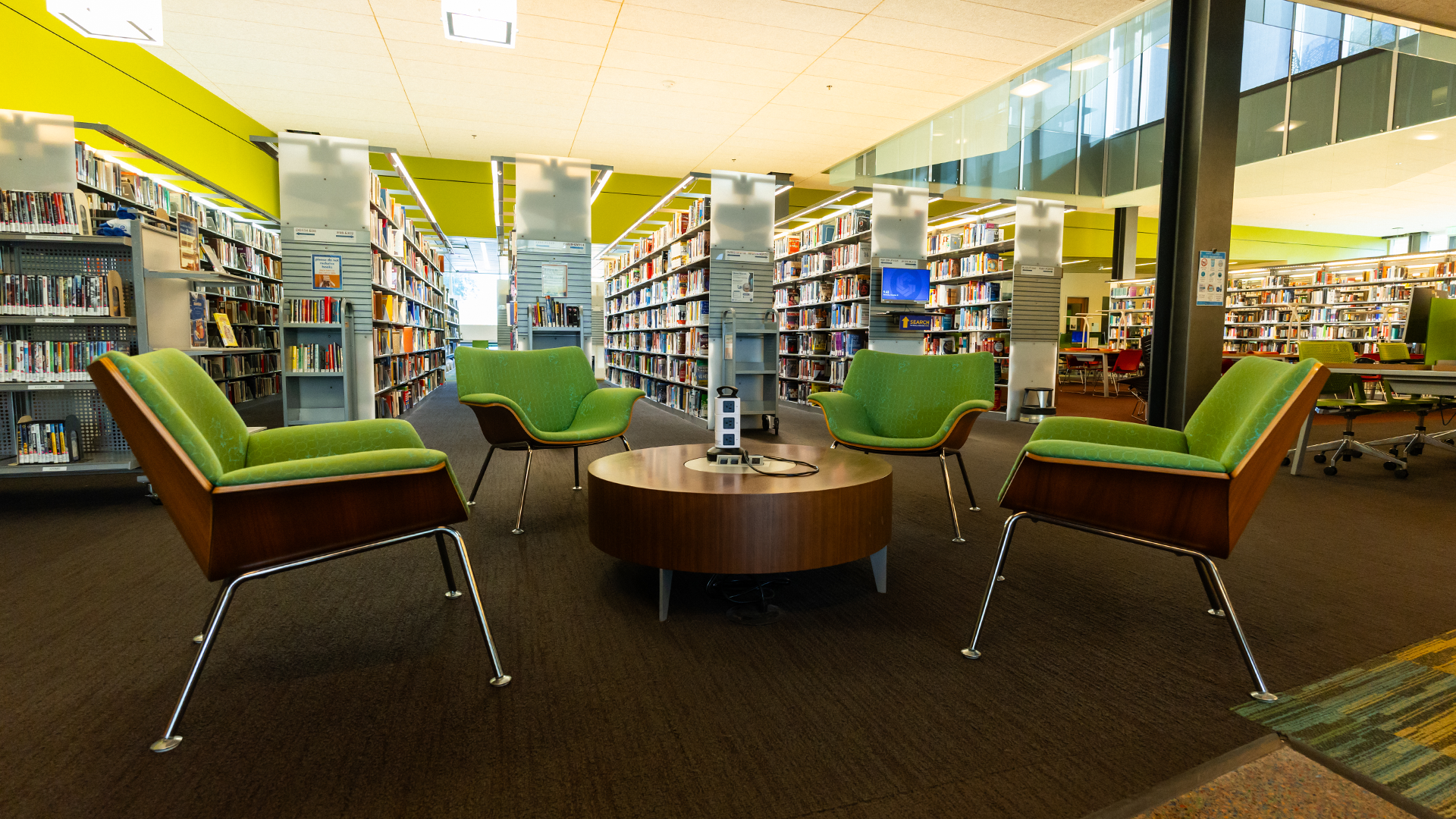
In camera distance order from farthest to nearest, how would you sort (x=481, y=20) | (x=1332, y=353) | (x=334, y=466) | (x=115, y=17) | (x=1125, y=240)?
(x=1125, y=240) → (x=1332, y=353) → (x=481, y=20) → (x=115, y=17) → (x=334, y=466)

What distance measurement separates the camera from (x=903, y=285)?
765 cm

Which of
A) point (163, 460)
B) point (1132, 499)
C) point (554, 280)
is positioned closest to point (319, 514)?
point (163, 460)

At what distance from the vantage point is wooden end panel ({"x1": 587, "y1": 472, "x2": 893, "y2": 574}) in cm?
209

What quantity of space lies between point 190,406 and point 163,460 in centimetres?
37

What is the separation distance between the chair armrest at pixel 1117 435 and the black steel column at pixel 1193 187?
252 centimetres

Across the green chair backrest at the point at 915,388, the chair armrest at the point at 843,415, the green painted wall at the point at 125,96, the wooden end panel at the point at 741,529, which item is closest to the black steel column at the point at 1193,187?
the green chair backrest at the point at 915,388

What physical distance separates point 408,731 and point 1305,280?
52.3 feet

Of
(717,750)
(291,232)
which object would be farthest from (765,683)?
(291,232)

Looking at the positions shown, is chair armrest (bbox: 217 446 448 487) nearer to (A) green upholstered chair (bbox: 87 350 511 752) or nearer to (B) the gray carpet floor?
Answer: (A) green upholstered chair (bbox: 87 350 511 752)

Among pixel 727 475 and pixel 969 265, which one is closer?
pixel 727 475

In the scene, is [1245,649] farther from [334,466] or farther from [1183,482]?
[334,466]

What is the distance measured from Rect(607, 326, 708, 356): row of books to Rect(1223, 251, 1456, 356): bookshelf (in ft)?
27.4

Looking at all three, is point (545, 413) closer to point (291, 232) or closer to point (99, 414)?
point (99, 414)

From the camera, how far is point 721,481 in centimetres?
229
